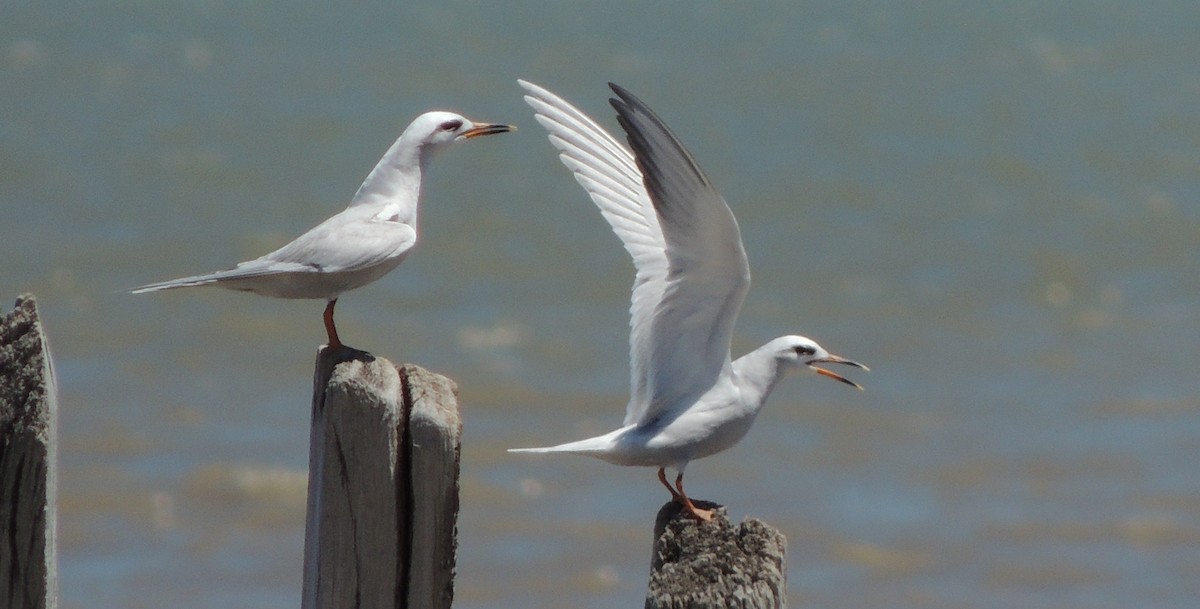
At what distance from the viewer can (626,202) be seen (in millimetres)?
5605

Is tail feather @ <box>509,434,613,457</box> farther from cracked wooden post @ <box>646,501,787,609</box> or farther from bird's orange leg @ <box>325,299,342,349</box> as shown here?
cracked wooden post @ <box>646,501,787,609</box>

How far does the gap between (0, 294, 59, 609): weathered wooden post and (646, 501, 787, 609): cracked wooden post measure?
1.10 meters

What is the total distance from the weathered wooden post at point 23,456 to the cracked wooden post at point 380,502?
1.66ft

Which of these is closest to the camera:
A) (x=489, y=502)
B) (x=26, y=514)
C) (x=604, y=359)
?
(x=26, y=514)

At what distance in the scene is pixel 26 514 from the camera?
9.98ft

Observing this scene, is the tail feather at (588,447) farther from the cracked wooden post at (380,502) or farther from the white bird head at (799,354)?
the cracked wooden post at (380,502)

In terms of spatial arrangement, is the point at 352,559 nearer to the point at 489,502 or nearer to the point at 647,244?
the point at 647,244

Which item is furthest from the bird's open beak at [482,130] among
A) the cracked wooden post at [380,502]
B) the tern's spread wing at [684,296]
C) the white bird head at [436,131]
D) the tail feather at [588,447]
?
the cracked wooden post at [380,502]

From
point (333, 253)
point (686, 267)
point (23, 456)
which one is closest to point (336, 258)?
point (333, 253)

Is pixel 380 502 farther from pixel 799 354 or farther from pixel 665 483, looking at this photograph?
pixel 799 354

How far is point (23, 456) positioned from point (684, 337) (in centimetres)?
220

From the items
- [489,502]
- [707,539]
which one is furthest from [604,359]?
[707,539]

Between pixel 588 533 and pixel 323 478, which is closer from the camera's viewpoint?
pixel 323 478

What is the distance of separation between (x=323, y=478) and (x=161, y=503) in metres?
6.85
